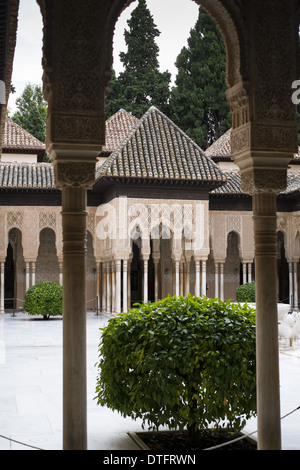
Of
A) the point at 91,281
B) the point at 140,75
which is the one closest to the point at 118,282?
the point at 91,281

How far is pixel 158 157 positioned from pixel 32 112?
761 inches

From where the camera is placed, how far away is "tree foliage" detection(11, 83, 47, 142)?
38.9 m

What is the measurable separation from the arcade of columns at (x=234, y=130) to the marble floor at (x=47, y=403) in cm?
100

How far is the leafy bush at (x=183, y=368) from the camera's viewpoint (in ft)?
16.7

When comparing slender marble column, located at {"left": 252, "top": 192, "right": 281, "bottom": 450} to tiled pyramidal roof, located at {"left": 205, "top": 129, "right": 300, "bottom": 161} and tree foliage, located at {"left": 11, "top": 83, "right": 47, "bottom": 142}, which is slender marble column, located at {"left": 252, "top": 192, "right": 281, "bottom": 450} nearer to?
tiled pyramidal roof, located at {"left": 205, "top": 129, "right": 300, "bottom": 161}

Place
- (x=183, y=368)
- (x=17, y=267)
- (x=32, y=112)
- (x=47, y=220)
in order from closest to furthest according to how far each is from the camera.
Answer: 1. (x=183, y=368)
2. (x=47, y=220)
3. (x=17, y=267)
4. (x=32, y=112)

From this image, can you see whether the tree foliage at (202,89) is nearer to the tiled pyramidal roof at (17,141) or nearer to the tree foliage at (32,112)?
the tree foliage at (32,112)

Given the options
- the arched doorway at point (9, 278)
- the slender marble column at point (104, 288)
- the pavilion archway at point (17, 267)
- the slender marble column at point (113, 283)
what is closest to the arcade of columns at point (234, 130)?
the slender marble column at point (113, 283)

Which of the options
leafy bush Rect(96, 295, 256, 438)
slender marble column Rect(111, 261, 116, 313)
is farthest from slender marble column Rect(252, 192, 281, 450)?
slender marble column Rect(111, 261, 116, 313)

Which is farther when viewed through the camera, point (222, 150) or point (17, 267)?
point (222, 150)

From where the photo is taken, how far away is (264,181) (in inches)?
187

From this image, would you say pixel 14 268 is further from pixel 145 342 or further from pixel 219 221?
pixel 145 342

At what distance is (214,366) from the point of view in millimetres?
5102

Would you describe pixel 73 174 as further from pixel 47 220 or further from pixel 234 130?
pixel 47 220
